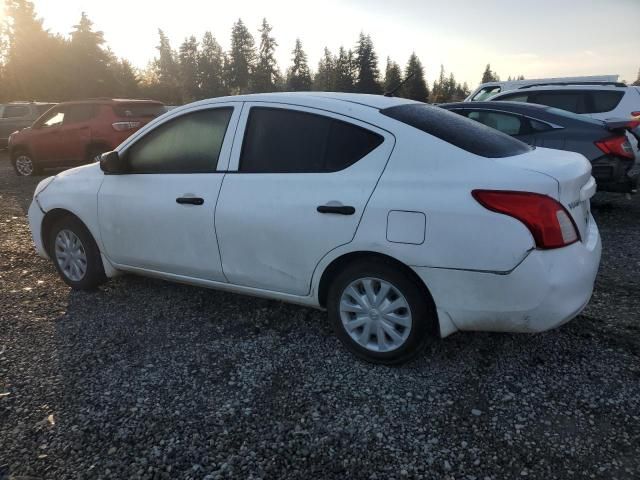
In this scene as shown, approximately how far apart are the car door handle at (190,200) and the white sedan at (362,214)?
1cm

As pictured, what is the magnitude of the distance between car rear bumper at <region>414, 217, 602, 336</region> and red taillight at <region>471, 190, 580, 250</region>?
65 mm

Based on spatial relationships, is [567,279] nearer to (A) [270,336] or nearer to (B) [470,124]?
(B) [470,124]

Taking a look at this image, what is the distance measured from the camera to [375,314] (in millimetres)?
3082

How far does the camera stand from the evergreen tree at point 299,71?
86562 millimetres

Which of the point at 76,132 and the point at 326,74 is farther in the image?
the point at 326,74

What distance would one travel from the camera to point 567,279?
2.65 m

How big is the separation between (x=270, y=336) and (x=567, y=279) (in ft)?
6.42

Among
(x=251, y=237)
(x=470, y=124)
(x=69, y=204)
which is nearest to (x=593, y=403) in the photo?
(x=470, y=124)

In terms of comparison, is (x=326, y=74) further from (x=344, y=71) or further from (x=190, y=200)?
(x=190, y=200)

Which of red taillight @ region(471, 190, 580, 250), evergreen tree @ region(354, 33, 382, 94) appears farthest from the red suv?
evergreen tree @ region(354, 33, 382, 94)

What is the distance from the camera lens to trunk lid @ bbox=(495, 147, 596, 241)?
2.73 metres

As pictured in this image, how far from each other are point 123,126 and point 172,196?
340 inches

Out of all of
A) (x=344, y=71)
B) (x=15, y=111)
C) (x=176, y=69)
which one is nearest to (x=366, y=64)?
(x=344, y=71)

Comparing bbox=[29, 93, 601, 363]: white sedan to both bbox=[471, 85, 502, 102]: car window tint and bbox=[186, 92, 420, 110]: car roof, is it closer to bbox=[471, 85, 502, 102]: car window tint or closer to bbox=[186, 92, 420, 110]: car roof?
bbox=[186, 92, 420, 110]: car roof
